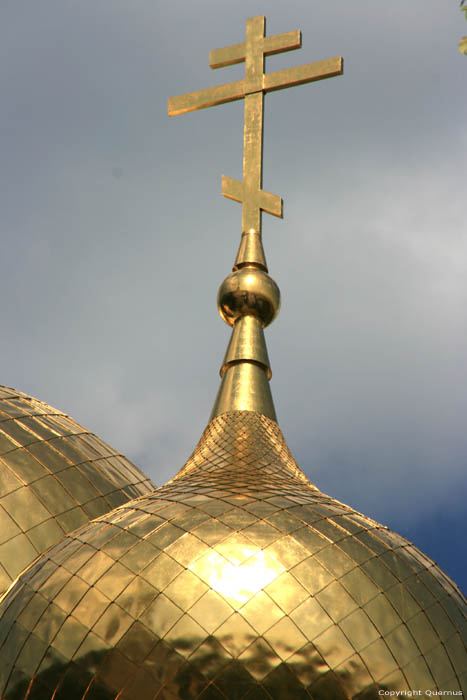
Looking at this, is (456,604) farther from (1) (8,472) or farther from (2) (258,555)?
(1) (8,472)

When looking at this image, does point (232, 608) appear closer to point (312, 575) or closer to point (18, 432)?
point (312, 575)

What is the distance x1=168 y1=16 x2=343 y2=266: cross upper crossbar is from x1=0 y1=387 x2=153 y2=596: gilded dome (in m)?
3.29

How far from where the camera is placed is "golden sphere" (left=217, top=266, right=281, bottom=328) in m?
18.3

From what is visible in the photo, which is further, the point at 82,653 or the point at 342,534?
the point at 342,534

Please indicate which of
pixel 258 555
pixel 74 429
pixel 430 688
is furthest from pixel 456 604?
pixel 74 429

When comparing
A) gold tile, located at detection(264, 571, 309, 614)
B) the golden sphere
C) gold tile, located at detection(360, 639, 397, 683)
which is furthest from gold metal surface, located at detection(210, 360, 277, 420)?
gold tile, located at detection(360, 639, 397, 683)

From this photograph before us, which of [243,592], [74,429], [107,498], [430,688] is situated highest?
[74,429]

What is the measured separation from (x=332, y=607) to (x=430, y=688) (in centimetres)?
122

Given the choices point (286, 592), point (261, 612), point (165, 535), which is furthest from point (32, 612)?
point (286, 592)

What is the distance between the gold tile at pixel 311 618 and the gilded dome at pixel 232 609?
0.01 meters

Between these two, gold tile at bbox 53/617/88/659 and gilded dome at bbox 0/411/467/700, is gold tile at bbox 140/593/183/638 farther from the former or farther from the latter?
gold tile at bbox 53/617/88/659

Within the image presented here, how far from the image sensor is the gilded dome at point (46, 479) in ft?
54.2

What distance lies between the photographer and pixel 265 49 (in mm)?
19812

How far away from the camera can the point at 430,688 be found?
1329 cm
